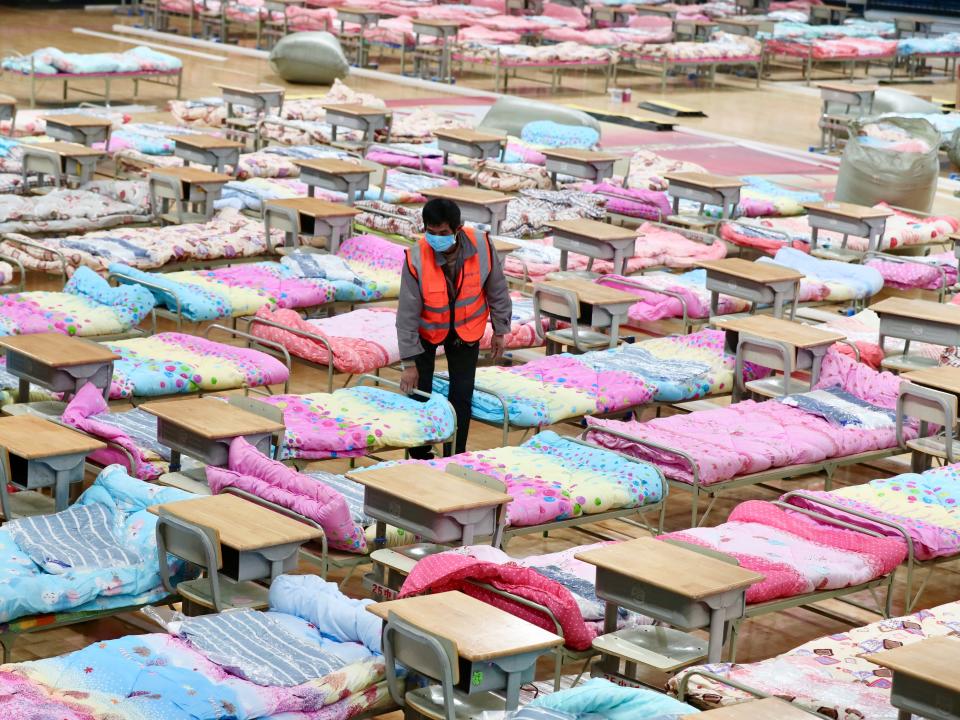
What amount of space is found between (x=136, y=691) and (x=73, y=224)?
6.23 m

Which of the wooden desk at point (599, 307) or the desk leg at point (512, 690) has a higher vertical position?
the wooden desk at point (599, 307)

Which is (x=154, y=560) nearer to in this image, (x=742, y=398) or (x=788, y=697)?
(x=788, y=697)

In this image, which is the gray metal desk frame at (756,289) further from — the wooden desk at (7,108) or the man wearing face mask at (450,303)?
the wooden desk at (7,108)

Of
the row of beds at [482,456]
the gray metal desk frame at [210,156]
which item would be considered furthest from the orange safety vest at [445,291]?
the gray metal desk frame at [210,156]

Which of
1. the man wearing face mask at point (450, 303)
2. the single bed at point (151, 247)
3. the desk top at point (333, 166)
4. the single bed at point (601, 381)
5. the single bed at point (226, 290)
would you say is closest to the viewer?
the man wearing face mask at point (450, 303)

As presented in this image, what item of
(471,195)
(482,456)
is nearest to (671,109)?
(471,195)

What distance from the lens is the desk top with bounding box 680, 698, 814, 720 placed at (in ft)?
13.4

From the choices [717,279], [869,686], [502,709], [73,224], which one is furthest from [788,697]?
[73,224]

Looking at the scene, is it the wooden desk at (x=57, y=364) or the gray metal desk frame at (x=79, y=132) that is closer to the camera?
the wooden desk at (x=57, y=364)

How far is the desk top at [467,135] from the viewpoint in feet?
40.8

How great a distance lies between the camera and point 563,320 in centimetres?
824

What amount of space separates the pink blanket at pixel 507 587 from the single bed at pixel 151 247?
14.7 feet

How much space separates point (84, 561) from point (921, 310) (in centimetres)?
456

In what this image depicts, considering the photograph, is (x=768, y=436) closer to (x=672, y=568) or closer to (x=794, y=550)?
(x=794, y=550)
